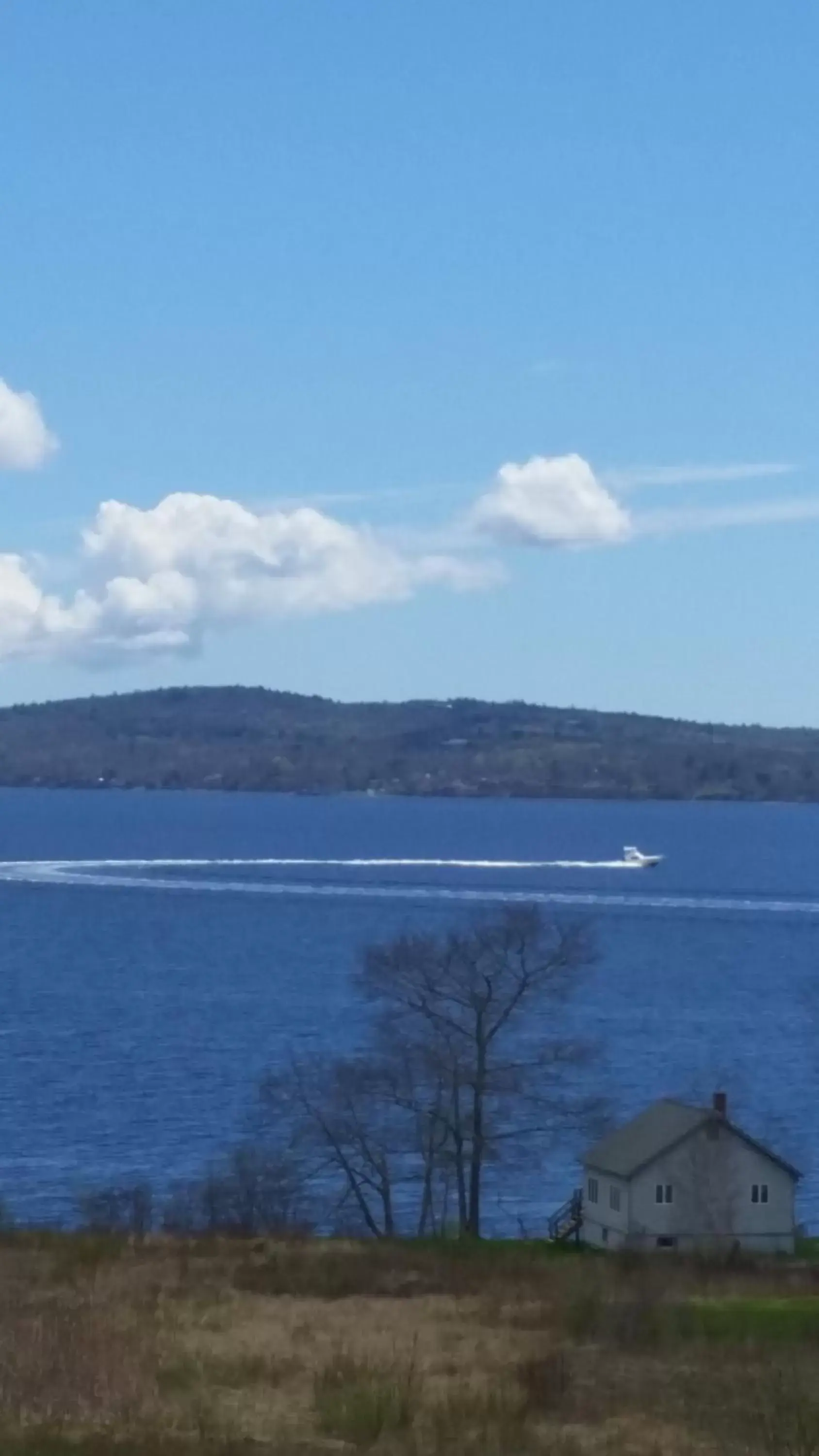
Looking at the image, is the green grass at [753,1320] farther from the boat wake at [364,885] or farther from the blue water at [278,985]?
the boat wake at [364,885]

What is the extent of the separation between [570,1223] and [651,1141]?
231cm

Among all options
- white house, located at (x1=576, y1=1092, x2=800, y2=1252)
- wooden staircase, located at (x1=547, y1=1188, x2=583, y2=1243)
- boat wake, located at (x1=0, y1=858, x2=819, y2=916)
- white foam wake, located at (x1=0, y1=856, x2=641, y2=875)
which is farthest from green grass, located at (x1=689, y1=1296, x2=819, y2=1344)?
white foam wake, located at (x1=0, y1=856, x2=641, y2=875)

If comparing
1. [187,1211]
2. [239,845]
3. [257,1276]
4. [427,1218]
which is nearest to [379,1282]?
[257,1276]

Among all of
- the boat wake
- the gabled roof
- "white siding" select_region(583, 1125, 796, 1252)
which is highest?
the boat wake

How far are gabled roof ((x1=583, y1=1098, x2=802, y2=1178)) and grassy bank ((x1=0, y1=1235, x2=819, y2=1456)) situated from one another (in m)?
9.04

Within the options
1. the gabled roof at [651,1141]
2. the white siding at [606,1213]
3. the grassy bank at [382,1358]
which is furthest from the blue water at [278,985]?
the grassy bank at [382,1358]

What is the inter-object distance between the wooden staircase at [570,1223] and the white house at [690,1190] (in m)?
0.14

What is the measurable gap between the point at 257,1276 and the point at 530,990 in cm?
2005

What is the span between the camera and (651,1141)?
105 feet

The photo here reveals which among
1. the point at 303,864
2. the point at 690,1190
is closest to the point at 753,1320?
the point at 690,1190

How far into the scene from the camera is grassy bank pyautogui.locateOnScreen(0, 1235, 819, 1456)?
11.8m

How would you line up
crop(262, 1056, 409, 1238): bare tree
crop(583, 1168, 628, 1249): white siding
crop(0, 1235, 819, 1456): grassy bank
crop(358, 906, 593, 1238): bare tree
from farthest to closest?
crop(262, 1056, 409, 1238): bare tree
crop(358, 906, 593, 1238): bare tree
crop(583, 1168, 628, 1249): white siding
crop(0, 1235, 819, 1456): grassy bank

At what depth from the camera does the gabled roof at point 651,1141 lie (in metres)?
31.4

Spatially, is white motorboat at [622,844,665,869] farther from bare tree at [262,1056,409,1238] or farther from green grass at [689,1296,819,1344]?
green grass at [689,1296,819,1344]
